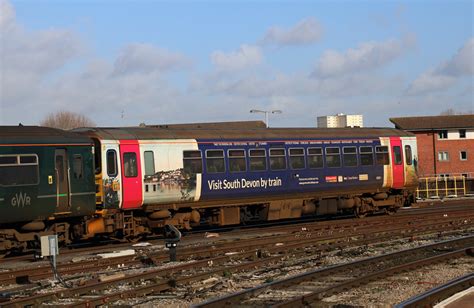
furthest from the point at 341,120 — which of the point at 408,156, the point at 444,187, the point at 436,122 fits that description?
the point at 408,156

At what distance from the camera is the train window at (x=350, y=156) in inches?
1057

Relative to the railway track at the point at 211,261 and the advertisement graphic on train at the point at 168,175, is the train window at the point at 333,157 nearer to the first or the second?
the railway track at the point at 211,261

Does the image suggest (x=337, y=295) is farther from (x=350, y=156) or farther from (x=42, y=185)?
(x=350, y=156)

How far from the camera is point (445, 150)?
6266cm

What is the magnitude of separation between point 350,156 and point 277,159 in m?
3.68

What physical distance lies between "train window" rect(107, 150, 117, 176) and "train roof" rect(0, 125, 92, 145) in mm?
730

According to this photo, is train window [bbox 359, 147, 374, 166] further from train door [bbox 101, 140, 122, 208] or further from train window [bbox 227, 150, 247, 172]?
train door [bbox 101, 140, 122, 208]

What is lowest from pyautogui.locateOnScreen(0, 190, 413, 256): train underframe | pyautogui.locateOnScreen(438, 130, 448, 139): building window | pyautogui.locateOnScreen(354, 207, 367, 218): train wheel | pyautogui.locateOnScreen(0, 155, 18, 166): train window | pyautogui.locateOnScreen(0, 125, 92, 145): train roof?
pyautogui.locateOnScreen(354, 207, 367, 218): train wheel

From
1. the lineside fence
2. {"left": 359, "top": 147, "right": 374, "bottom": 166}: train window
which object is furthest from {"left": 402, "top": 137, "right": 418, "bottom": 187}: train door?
the lineside fence

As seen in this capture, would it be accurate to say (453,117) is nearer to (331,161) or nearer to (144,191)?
(331,161)

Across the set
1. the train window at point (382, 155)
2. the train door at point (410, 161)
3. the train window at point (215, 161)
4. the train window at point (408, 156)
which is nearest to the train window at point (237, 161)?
the train window at point (215, 161)

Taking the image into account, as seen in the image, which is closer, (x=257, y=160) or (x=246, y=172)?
(x=246, y=172)

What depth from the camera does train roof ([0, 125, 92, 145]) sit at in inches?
729

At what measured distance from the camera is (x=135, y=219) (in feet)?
71.2
